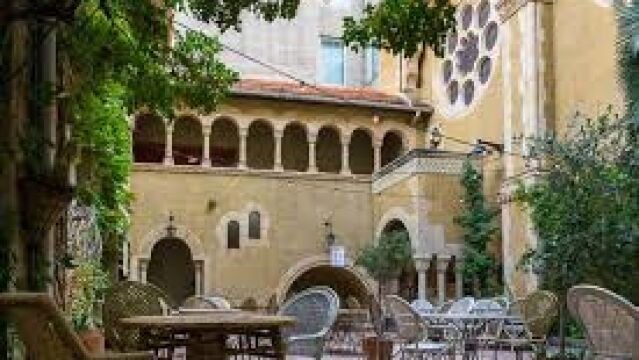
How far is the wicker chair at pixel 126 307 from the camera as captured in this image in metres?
5.78

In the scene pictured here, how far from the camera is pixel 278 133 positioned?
23.7 m

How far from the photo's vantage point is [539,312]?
823 centimetres

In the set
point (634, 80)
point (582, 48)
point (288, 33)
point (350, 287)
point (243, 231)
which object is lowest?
point (350, 287)

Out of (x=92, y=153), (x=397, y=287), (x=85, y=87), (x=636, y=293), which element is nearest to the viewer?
(x=85, y=87)

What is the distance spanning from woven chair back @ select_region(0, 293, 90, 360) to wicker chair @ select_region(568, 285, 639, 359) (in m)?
2.61

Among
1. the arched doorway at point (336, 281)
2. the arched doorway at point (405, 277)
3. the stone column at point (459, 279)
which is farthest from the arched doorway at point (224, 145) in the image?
the stone column at point (459, 279)

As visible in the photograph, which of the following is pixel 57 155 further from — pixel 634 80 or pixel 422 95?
pixel 422 95

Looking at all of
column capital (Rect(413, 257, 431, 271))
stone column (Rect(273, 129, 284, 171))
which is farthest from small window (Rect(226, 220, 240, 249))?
column capital (Rect(413, 257, 431, 271))

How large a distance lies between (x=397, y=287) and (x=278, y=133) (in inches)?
191

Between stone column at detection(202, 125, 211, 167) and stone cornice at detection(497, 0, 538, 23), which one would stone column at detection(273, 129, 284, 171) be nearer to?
stone column at detection(202, 125, 211, 167)

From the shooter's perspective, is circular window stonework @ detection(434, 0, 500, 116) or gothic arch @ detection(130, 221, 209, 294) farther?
gothic arch @ detection(130, 221, 209, 294)

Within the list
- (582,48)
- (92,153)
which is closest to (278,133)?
(582,48)

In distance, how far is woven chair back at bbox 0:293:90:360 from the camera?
9.43 feet

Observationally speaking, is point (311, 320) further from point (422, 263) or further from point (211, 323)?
point (422, 263)
